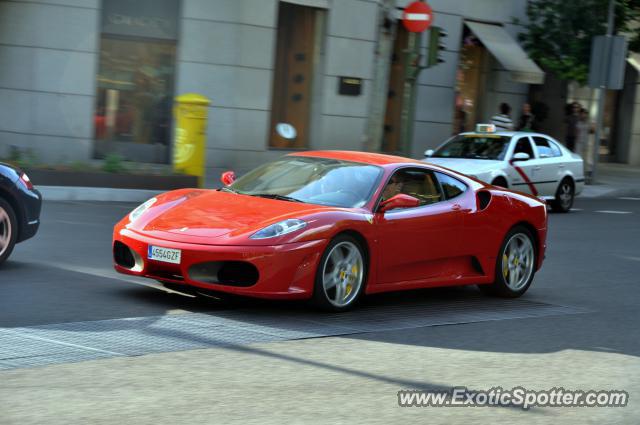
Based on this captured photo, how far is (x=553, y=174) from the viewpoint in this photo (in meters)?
19.4

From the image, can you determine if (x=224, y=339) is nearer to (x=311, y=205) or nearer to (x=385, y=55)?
(x=311, y=205)

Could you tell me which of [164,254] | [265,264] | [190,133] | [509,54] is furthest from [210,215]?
[509,54]

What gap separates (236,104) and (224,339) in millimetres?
15302

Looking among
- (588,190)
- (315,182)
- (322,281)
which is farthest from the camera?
(588,190)

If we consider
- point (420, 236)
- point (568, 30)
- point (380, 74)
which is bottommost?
point (420, 236)

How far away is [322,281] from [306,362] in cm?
153

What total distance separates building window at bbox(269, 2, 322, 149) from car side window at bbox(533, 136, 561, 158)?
605 cm

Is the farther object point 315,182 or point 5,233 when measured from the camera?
point 5,233

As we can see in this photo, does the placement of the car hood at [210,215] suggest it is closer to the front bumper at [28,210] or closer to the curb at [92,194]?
→ the front bumper at [28,210]

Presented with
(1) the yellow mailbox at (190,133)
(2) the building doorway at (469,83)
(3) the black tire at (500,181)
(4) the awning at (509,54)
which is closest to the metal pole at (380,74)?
(3) the black tire at (500,181)

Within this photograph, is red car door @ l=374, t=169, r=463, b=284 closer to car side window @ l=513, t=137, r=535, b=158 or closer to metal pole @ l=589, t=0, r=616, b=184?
car side window @ l=513, t=137, r=535, b=158

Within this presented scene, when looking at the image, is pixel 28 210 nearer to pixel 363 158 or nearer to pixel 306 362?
pixel 363 158

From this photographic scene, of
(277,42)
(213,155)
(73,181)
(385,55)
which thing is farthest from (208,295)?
(277,42)

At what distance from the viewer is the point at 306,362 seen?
6566 mm
